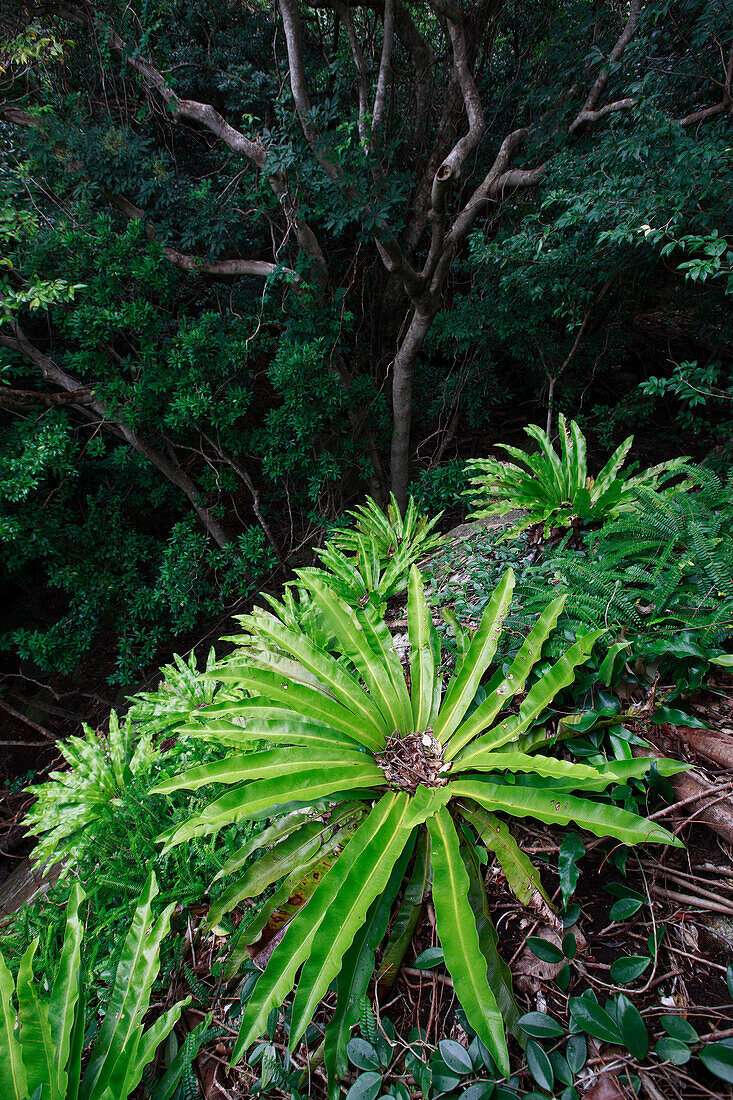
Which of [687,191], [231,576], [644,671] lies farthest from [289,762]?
[231,576]

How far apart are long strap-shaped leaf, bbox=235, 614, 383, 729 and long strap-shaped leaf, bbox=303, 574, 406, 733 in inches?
1.3

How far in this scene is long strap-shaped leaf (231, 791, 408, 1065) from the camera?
88cm

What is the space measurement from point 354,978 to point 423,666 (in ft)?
2.39

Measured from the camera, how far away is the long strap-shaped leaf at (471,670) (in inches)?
52.7

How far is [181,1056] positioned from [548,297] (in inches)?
219

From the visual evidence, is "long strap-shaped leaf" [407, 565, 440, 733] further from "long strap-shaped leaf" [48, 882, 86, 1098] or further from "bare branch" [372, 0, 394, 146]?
"bare branch" [372, 0, 394, 146]

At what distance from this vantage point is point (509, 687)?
4.21ft

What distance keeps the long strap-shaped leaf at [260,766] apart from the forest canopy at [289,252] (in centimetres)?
327

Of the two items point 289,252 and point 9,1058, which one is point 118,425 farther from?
point 9,1058

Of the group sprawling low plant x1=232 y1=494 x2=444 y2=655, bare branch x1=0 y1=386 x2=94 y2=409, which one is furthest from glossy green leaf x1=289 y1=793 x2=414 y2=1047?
bare branch x1=0 y1=386 x2=94 y2=409

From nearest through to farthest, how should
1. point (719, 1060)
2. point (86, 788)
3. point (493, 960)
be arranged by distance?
point (719, 1060), point (493, 960), point (86, 788)

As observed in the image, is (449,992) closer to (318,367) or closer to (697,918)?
(697,918)

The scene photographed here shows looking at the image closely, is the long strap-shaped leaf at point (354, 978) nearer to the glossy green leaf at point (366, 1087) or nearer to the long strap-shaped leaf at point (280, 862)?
the glossy green leaf at point (366, 1087)

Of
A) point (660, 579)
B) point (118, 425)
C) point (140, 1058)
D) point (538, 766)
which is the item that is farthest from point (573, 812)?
point (118, 425)
